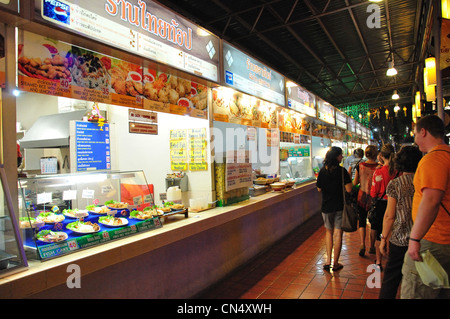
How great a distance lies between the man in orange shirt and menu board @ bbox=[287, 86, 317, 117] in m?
5.03

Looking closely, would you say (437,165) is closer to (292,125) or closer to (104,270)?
(104,270)

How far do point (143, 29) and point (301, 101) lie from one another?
18.5ft

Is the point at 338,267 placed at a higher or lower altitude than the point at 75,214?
lower

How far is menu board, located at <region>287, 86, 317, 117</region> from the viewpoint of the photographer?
23.9 feet

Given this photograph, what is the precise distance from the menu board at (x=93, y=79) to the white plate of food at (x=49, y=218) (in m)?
1.06

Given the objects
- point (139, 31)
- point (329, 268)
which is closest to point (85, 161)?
point (139, 31)

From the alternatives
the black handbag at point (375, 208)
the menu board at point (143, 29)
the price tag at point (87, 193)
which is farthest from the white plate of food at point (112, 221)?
the black handbag at point (375, 208)

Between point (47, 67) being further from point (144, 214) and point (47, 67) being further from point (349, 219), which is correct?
point (349, 219)

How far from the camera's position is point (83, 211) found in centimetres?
299

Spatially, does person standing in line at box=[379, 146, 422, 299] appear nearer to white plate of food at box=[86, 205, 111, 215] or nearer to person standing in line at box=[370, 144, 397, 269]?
person standing in line at box=[370, 144, 397, 269]

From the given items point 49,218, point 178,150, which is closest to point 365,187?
point 178,150

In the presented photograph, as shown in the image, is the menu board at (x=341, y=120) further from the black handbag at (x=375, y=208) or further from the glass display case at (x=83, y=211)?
the glass display case at (x=83, y=211)

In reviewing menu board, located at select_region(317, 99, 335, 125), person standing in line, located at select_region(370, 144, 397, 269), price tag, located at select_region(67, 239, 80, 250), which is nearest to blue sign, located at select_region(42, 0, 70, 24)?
price tag, located at select_region(67, 239, 80, 250)
